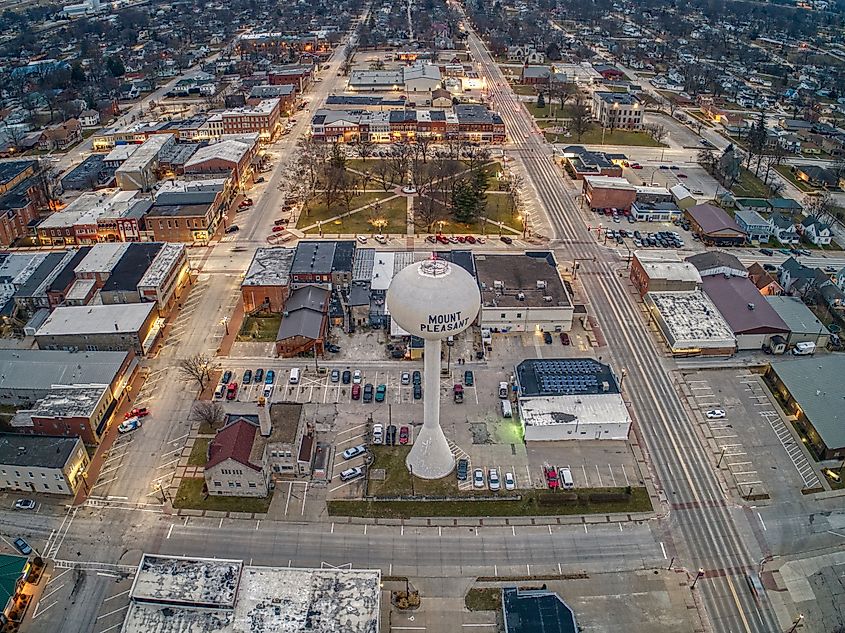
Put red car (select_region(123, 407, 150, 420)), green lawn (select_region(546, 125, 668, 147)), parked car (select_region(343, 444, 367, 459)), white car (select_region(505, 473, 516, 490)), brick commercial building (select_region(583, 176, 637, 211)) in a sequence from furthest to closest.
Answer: green lawn (select_region(546, 125, 668, 147)), brick commercial building (select_region(583, 176, 637, 211)), red car (select_region(123, 407, 150, 420)), parked car (select_region(343, 444, 367, 459)), white car (select_region(505, 473, 516, 490))

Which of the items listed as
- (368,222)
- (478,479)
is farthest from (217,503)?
(368,222)

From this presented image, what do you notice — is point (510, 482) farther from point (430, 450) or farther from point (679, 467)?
point (679, 467)

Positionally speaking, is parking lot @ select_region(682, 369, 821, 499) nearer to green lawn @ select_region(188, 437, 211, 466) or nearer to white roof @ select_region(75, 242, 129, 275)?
green lawn @ select_region(188, 437, 211, 466)

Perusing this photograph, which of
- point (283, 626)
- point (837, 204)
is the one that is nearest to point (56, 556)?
point (283, 626)

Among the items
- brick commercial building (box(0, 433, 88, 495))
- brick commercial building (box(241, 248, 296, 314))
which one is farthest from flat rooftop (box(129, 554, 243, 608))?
brick commercial building (box(241, 248, 296, 314))

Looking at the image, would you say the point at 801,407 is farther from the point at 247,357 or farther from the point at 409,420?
the point at 247,357

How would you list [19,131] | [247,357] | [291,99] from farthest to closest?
[291,99] → [19,131] → [247,357]
